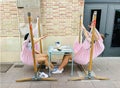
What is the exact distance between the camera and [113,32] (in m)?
5.97

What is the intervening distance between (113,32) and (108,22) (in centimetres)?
41

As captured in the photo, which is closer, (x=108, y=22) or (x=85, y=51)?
(x=85, y=51)

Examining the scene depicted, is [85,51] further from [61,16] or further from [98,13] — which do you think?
[98,13]

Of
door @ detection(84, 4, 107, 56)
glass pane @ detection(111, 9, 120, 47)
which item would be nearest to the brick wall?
door @ detection(84, 4, 107, 56)

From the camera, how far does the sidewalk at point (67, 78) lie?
160 inches

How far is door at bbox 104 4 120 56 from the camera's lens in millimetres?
5758

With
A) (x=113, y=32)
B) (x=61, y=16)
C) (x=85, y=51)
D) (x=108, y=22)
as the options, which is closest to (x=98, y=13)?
(x=108, y=22)

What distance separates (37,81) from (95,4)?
307 cm

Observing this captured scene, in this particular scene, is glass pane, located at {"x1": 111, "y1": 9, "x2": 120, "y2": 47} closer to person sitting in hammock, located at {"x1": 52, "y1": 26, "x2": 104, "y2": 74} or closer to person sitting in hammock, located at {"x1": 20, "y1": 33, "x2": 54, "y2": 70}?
person sitting in hammock, located at {"x1": 52, "y1": 26, "x2": 104, "y2": 74}

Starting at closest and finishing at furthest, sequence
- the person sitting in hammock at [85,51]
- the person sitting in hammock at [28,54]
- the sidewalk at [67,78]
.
Answer: the sidewalk at [67,78], the person sitting in hammock at [28,54], the person sitting in hammock at [85,51]

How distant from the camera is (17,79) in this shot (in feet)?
14.3

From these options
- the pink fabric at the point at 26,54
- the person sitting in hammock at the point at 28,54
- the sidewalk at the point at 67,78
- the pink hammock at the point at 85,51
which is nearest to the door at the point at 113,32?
the sidewalk at the point at 67,78

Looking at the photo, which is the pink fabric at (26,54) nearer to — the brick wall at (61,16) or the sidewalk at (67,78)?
the sidewalk at (67,78)

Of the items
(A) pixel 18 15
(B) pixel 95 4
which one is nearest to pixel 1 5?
(A) pixel 18 15
